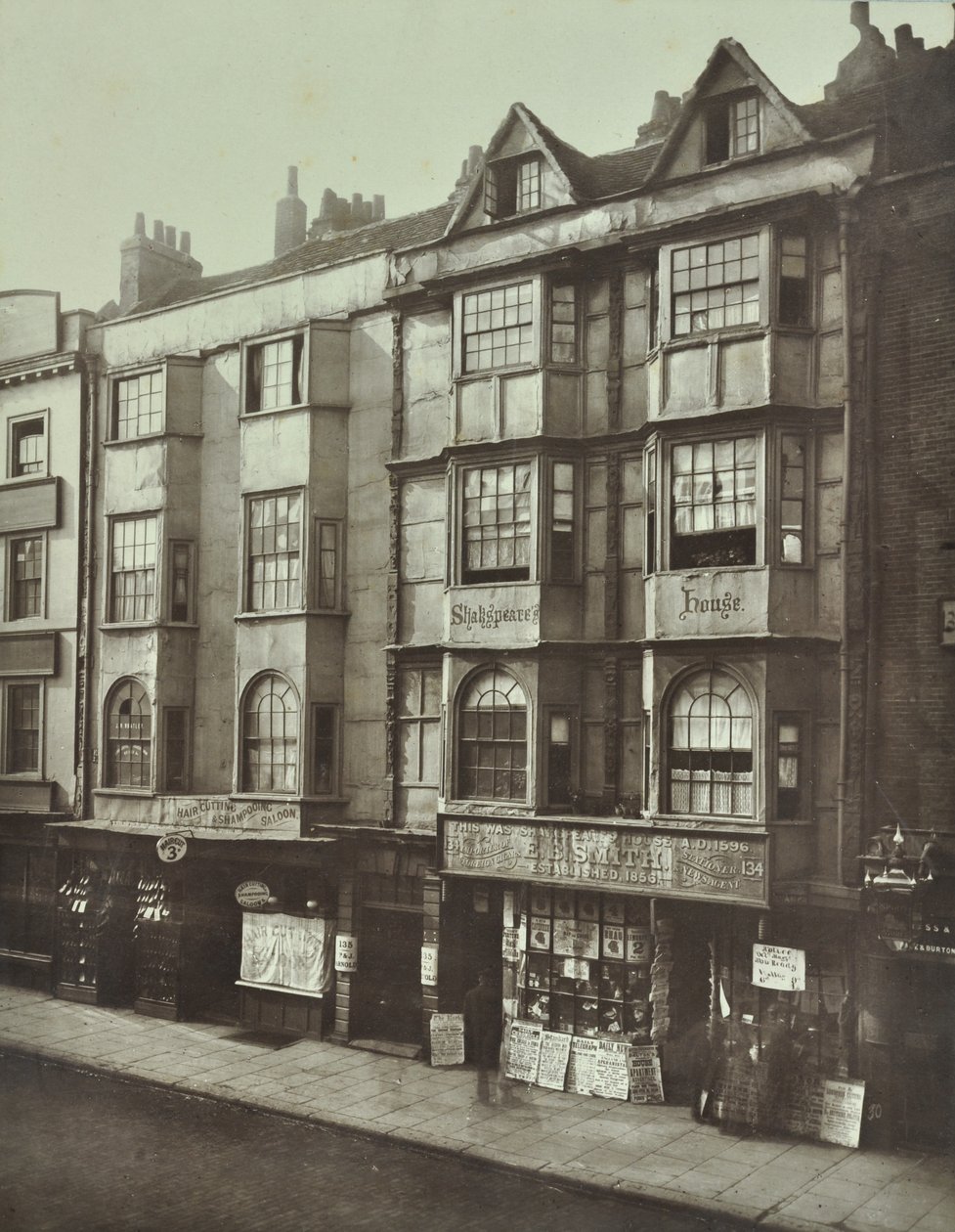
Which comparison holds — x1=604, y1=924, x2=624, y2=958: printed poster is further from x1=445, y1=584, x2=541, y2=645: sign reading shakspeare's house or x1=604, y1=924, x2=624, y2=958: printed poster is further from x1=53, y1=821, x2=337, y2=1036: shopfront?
x1=53, y1=821, x2=337, y2=1036: shopfront

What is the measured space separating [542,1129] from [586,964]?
278 cm

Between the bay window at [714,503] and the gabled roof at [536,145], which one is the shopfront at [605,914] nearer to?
the bay window at [714,503]

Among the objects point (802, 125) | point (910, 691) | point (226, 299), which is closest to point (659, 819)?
point (910, 691)

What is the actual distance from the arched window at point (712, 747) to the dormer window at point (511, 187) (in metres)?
8.16

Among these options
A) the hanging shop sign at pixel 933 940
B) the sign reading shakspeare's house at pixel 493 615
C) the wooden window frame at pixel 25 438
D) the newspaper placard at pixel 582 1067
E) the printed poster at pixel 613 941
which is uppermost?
the wooden window frame at pixel 25 438

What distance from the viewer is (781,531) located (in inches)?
616

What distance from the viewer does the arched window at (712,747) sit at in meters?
15.7

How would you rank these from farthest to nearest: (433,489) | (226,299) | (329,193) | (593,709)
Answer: (329,193), (226,299), (433,489), (593,709)

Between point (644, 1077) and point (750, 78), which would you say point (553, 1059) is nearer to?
point (644, 1077)

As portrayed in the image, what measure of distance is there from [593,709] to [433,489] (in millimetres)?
4671

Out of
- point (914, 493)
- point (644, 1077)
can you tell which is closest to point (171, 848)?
point (644, 1077)

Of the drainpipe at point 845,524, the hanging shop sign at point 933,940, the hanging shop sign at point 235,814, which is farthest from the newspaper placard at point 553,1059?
the hanging shop sign at point 235,814

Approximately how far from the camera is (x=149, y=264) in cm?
2527

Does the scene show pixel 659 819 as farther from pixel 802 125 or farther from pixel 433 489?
pixel 802 125
